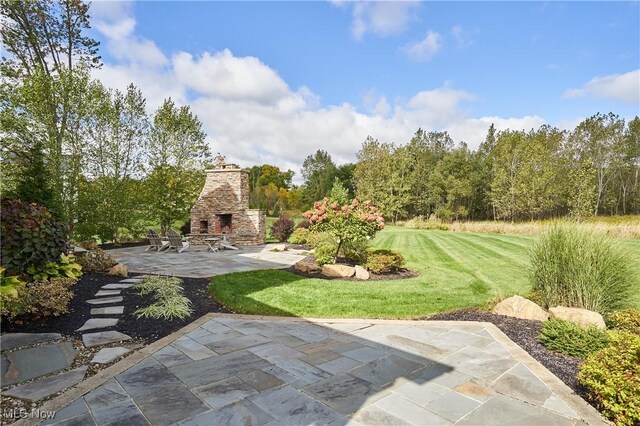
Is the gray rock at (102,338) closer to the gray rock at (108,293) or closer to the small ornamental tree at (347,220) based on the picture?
the gray rock at (108,293)

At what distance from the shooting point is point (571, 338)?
10.8ft

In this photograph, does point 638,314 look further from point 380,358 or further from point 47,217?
point 47,217

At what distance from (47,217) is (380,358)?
493cm

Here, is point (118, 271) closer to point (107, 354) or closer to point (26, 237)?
point (26, 237)

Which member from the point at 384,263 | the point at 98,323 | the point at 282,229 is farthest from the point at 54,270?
the point at 282,229

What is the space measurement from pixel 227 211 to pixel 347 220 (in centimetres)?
Answer: 783

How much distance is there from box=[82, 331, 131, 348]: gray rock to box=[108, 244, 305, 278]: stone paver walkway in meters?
3.34

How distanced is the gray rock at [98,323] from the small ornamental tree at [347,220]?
468 centimetres

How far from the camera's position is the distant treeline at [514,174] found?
25.4 metres

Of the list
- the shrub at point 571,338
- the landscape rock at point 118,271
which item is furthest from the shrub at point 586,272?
the landscape rock at point 118,271

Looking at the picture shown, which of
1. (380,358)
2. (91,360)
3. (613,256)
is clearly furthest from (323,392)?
(613,256)

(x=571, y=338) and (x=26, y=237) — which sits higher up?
(x=26, y=237)

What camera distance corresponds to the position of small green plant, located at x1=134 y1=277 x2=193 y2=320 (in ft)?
14.0

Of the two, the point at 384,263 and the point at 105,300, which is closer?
the point at 105,300
